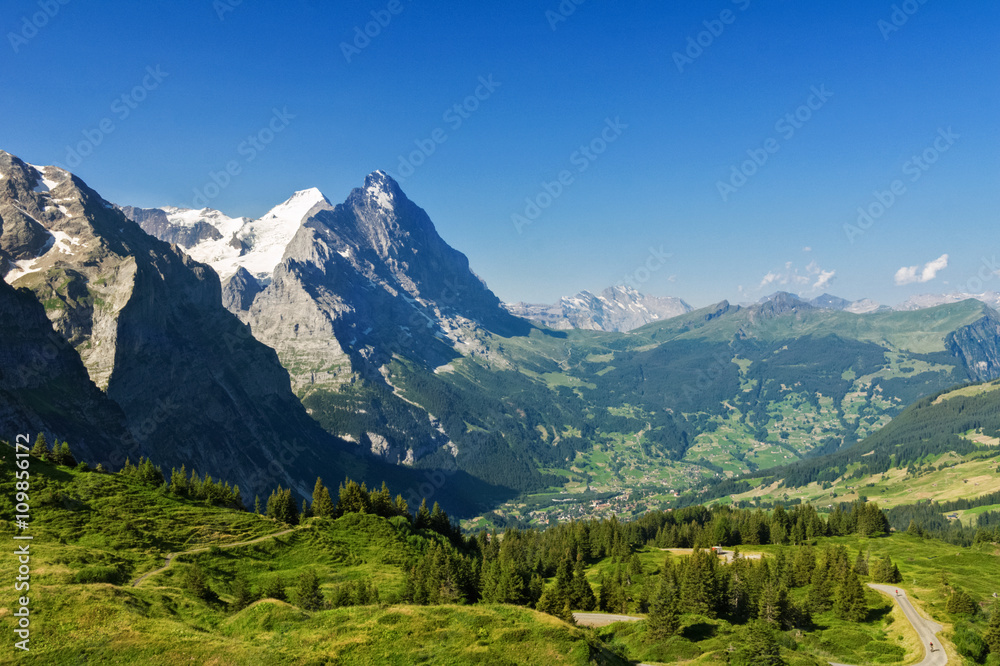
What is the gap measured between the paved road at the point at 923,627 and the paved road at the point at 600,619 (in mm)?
28817

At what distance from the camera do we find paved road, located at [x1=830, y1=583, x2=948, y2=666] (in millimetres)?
70912

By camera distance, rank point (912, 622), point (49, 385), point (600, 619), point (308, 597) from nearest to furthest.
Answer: point (308, 597)
point (912, 622)
point (600, 619)
point (49, 385)

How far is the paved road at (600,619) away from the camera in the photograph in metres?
82.9

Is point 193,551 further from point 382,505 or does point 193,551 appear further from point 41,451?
point 41,451

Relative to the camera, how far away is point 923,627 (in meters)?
81.8

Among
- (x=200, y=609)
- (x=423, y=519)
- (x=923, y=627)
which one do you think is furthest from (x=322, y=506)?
(x=923, y=627)

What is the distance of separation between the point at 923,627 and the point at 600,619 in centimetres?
4900

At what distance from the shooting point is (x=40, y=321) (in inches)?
7495

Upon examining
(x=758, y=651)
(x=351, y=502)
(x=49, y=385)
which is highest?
(x=49, y=385)

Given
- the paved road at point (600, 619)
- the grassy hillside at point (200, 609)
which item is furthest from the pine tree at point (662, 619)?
the grassy hillside at point (200, 609)

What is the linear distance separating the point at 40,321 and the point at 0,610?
20157 centimetres

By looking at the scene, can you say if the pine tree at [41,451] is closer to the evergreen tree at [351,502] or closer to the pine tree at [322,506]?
the pine tree at [322,506]

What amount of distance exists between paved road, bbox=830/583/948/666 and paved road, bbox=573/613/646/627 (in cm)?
2882

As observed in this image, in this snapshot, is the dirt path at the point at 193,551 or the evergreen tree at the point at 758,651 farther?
Answer: the dirt path at the point at 193,551
